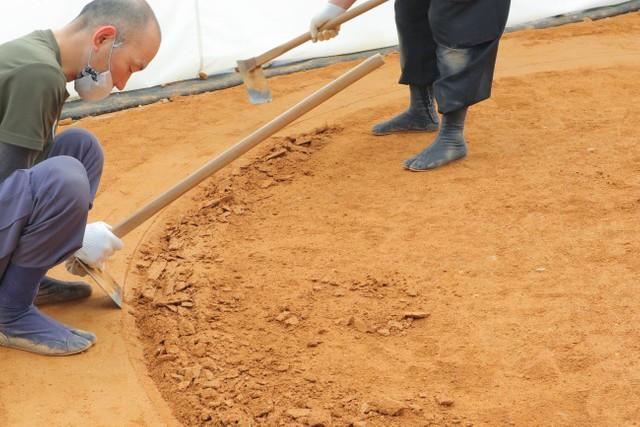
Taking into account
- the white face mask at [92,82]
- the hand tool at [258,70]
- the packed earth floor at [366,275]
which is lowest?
the packed earth floor at [366,275]

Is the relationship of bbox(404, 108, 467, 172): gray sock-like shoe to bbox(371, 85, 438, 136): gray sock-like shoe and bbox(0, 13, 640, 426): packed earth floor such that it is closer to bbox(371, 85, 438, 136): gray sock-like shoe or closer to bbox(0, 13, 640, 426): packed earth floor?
bbox(0, 13, 640, 426): packed earth floor

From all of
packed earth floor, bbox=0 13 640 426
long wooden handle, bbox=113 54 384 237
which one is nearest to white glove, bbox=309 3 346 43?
packed earth floor, bbox=0 13 640 426

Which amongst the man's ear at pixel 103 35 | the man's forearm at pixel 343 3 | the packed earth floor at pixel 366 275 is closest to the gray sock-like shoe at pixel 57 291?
the packed earth floor at pixel 366 275

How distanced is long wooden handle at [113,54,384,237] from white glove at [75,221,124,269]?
144mm

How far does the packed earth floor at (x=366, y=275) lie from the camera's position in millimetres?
2613

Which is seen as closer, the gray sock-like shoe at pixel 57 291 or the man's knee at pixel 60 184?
the man's knee at pixel 60 184

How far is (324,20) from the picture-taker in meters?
A: 4.08

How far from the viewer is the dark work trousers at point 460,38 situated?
12.5 feet

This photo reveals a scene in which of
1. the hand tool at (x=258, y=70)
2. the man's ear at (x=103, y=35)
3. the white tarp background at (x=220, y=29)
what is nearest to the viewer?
the man's ear at (x=103, y=35)

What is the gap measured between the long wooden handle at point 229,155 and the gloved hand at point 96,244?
0.46 ft

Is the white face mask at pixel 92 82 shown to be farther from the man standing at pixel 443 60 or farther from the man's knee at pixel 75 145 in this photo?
the man standing at pixel 443 60

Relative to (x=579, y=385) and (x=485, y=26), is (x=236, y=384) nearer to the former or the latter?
(x=579, y=385)

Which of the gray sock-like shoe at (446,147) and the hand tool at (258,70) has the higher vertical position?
the hand tool at (258,70)

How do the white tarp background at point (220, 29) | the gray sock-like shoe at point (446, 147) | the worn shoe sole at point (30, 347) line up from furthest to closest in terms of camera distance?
the white tarp background at point (220, 29)
the gray sock-like shoe at point (446, 147)
the worn shoe sole at point (30, 347)
